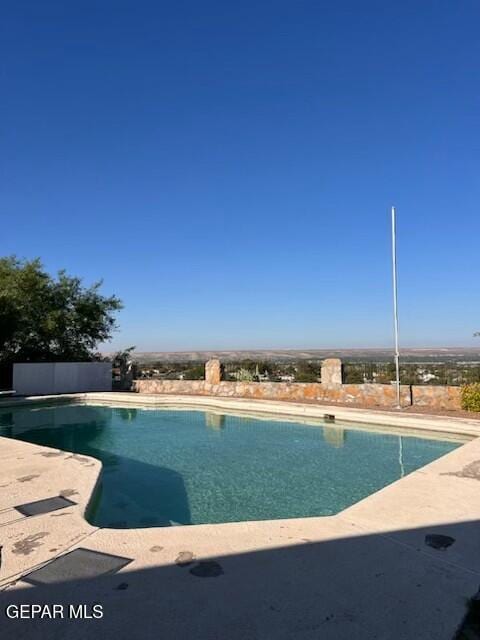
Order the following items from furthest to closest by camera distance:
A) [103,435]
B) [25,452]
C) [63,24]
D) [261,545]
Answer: [103,435] → [63,24] → [25,452] → [261,545]

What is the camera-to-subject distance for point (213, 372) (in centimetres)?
1575

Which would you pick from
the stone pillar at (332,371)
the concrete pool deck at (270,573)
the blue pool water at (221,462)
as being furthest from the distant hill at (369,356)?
the concrete pool deck at (270,573)

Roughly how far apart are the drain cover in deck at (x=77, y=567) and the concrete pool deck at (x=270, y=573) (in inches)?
2.4

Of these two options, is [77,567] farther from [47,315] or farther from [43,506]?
[47,315]

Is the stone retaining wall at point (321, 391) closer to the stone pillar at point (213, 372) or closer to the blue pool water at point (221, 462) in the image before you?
the stone pillar at point (213, 372)

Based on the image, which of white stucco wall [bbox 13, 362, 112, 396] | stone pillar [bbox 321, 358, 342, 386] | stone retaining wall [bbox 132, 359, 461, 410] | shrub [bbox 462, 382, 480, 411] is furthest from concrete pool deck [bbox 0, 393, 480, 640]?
white stucco wall [bbox 13, 362, 112, 396]

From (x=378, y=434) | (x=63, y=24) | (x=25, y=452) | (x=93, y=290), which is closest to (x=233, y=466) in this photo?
(x=25, y=452)

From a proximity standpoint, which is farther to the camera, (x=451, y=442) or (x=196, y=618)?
(x=451, y=442)

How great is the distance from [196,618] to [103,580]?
28.9 inches

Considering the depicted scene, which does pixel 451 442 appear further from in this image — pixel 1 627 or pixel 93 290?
pixel 93 290

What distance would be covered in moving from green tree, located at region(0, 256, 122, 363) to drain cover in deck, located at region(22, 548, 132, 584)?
1480 cm

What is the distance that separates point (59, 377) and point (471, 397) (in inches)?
554

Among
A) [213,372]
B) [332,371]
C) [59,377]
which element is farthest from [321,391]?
[59,377]

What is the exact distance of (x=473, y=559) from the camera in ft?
9.61
